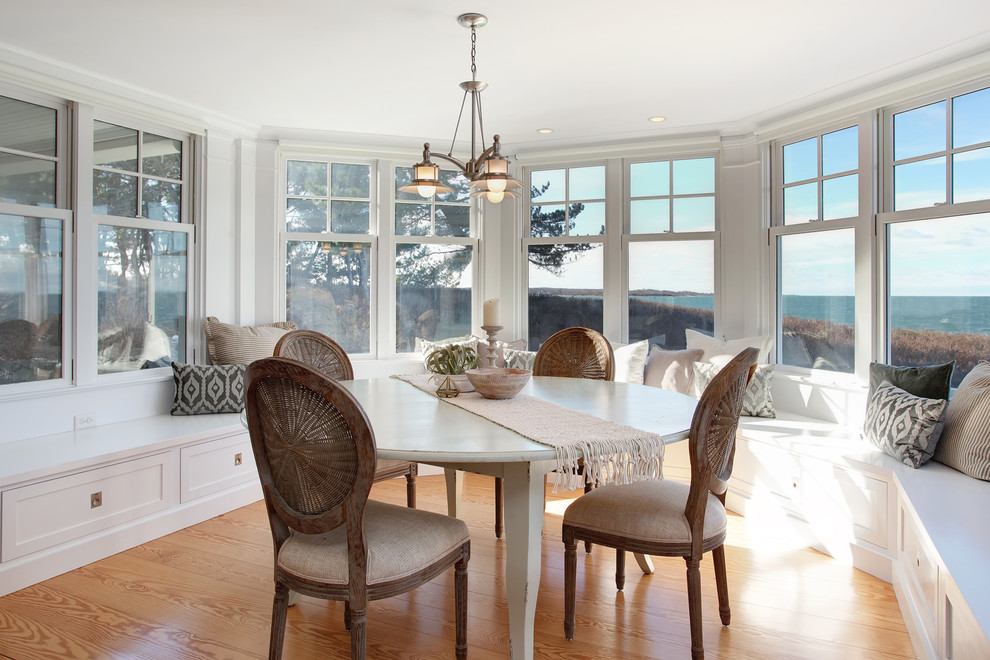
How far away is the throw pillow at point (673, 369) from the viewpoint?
13.4ft

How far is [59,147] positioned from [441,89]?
2188mm

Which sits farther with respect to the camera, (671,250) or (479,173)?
(671,250)

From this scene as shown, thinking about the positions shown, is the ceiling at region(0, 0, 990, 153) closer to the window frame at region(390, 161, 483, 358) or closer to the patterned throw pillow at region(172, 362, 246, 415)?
the window frame at region(390, 161, 483, 358)

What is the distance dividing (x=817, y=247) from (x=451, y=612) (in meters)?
3.22

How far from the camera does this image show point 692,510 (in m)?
1.93

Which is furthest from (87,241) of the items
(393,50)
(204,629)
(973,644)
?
(973,644)

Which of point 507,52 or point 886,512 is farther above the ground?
point 507,52

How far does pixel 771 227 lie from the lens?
4312 millimetres

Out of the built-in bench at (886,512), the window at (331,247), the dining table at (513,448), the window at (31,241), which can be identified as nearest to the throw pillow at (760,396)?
the built-in bench at (886,512)

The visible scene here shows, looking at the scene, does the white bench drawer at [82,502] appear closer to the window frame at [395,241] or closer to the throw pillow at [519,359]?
the window frame at [395,241]

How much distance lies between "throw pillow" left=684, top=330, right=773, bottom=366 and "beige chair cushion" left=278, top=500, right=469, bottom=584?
2664 millimetres

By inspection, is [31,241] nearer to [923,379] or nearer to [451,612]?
[451,612]

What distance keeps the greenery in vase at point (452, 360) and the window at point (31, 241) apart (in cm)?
231

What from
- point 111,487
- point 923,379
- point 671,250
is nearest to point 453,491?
point 111,487
